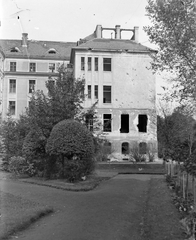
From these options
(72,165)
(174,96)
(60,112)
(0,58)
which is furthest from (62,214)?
(0,58)

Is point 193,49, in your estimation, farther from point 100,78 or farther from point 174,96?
point 100,78

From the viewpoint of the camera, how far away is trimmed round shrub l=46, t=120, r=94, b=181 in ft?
58.0

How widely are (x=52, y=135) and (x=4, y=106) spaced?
4190 centimetres

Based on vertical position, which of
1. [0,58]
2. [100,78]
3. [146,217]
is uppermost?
[0,58]

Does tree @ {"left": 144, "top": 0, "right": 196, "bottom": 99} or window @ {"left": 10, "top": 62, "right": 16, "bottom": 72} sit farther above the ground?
window @ {"left": 10, "top": 62, "right": 16, "bottom": 72}

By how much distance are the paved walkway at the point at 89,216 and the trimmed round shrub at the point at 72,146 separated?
2936 mm

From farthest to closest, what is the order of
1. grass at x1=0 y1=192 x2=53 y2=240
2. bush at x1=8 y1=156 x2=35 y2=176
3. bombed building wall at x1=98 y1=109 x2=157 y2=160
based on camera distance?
1. bombed building wall at x1=98 y1=109 x2=157 y2=160
2. bush at x1=8 y1=156 x2=35 y2=176
3. grass at x1=0 y1=192 x2=53 y2=240

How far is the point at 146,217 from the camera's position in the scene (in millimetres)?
9727

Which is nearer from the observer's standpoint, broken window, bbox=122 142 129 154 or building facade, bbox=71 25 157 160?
broken window, bbox=122 142 129 154

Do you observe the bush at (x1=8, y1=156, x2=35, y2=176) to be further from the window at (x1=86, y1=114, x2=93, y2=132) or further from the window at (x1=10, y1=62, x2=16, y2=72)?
the window at (x1=10, y1=62, x2=16, y2=72)

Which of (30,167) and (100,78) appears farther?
(100,78)

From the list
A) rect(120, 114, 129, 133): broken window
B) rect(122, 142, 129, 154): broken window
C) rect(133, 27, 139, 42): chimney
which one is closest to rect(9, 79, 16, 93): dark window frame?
rect(133, 27, 139, 42): chimney

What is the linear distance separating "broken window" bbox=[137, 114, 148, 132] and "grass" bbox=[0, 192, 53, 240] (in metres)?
36.5

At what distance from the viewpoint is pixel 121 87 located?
47562 millimetres
